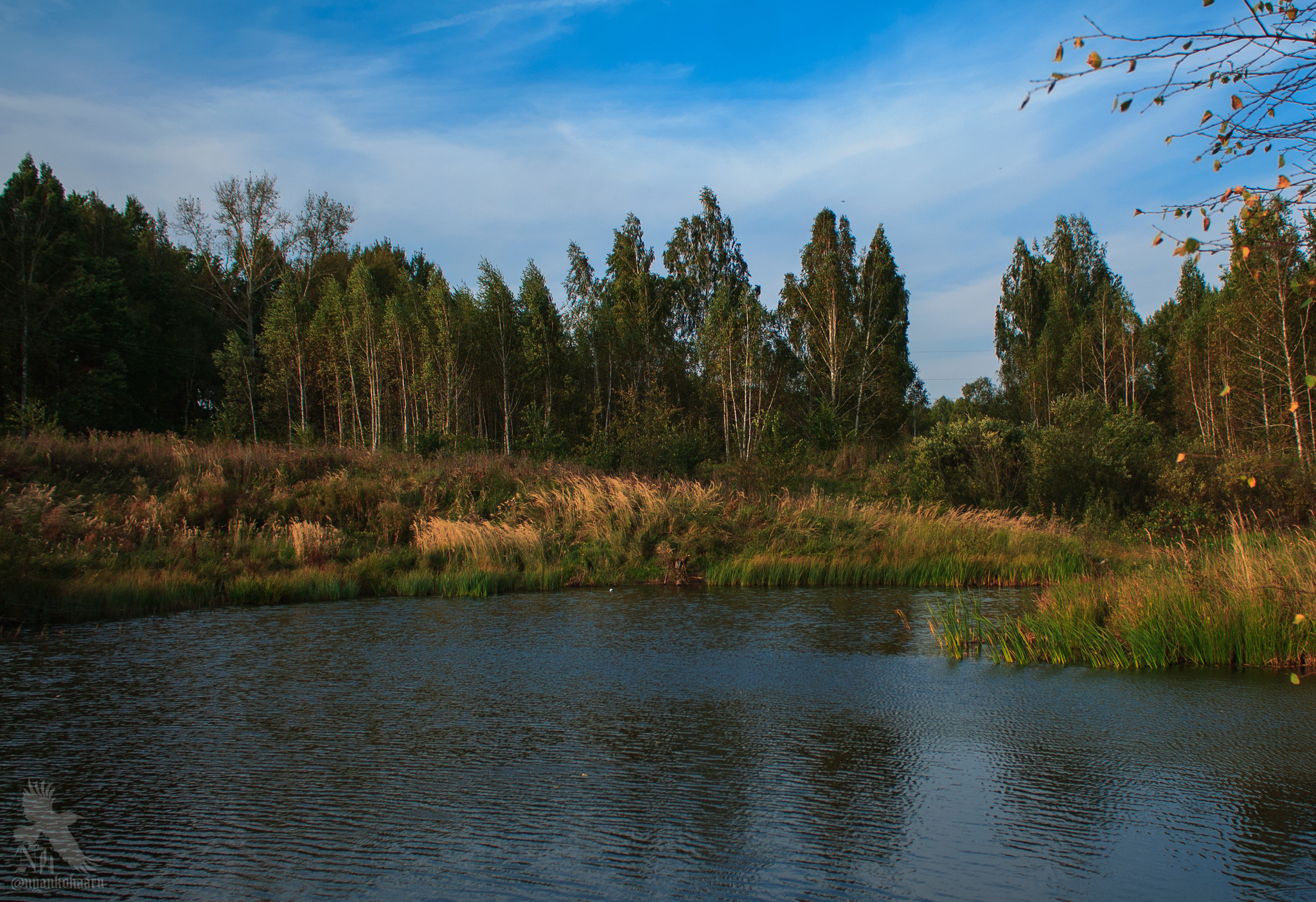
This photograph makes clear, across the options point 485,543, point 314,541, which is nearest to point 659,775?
point 485,543

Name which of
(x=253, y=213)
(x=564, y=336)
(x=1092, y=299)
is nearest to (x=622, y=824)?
(x=564, y=336)

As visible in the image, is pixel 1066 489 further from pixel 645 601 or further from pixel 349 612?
pixel 349 612

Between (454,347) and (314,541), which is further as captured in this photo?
(454,347)

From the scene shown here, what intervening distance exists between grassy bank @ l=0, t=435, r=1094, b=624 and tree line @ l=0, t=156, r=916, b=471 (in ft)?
36.7

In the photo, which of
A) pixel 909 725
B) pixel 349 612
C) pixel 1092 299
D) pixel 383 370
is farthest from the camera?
pixel 1092 299

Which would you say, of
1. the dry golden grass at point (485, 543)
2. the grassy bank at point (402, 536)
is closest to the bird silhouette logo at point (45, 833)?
the grassy bank at point (402, 536)

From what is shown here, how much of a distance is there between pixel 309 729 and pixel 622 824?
2.67m

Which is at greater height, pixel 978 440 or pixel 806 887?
pixel 978 440

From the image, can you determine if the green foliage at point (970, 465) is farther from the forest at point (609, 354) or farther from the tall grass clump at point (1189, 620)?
the tall grass clump at point (1189, 620)

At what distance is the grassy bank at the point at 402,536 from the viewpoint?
11.9m

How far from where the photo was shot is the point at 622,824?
11.8ft

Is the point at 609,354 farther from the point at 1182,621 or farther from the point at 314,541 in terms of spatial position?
the point at 1182,621

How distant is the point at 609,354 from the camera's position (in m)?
39.5

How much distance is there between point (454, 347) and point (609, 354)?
313 inches
